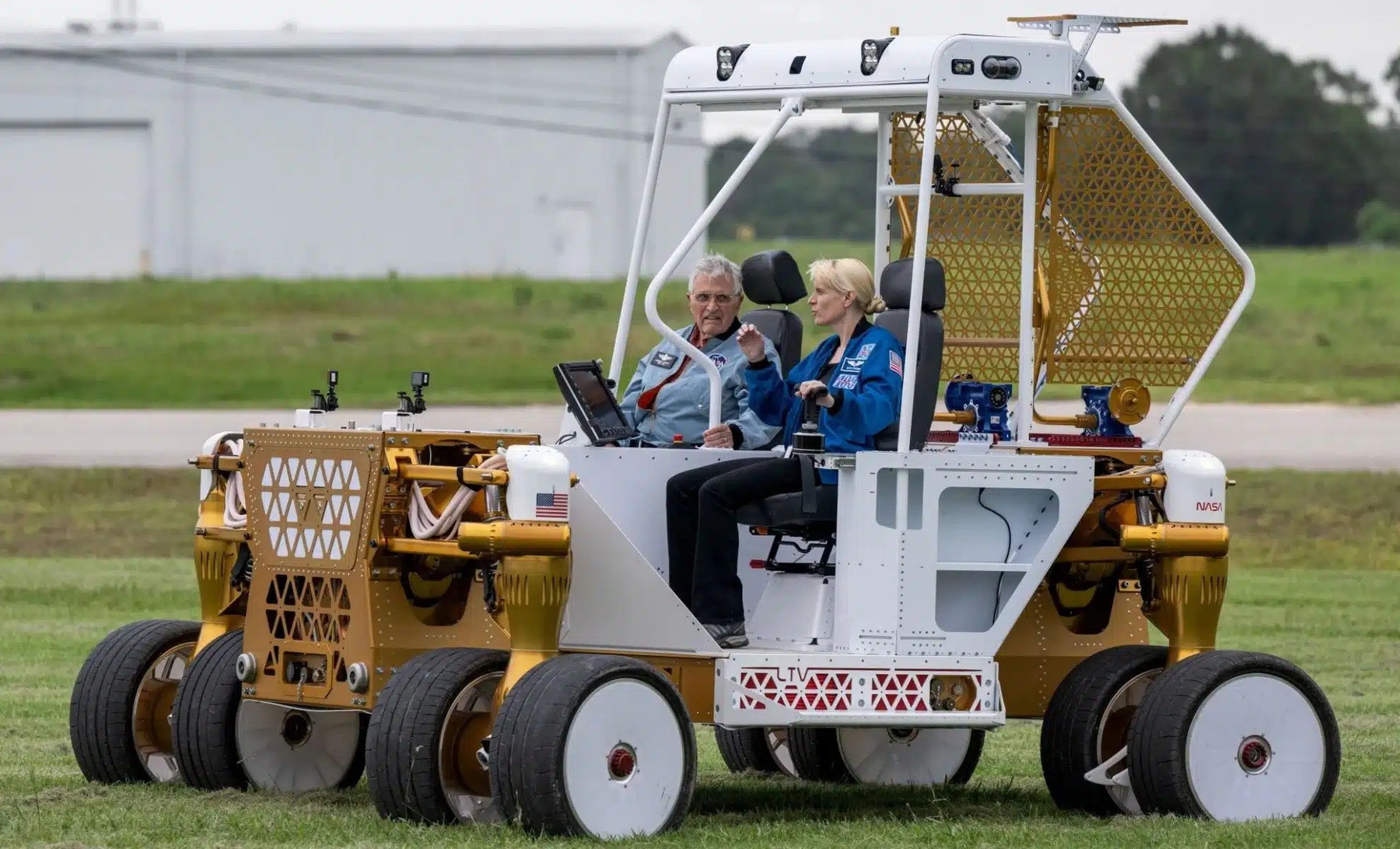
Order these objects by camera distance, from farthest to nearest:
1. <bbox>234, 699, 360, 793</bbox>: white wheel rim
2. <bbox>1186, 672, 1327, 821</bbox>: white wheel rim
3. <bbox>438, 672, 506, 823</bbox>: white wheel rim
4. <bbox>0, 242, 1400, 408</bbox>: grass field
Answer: <bbox>0, 242, 1400, 408</bbox>: grass field → <bbox>234, 699, 360, 793</bbox>: white wheel rim → <bbox>1186, 672, 1327, 821</bbox>: white wheel rim → <bbox>438, 672, 506, 823</bbox>: white wheel rim

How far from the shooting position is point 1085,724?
898cm

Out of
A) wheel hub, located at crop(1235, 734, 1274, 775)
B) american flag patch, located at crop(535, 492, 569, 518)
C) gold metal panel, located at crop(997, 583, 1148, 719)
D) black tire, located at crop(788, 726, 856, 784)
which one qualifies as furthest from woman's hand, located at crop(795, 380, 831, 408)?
black tire, located at crop(788, 726, 856, 784)

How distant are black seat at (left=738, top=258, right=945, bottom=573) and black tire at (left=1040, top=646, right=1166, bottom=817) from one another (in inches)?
41.4

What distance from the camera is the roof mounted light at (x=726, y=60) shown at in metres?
9.08

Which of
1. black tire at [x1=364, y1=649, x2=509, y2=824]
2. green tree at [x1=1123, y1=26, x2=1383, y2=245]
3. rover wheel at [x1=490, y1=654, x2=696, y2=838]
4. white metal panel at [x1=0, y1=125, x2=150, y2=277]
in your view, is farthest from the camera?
green tree at [x1=1123, y1=26, x2=1383, y2=245]

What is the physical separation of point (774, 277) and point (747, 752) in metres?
2.13

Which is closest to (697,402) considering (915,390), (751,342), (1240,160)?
(751,342)

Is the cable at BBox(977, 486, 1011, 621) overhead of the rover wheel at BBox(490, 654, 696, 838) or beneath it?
overhead

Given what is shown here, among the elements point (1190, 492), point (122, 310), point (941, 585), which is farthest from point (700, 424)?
point (122, 310)

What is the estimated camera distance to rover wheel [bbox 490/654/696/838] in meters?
7.77

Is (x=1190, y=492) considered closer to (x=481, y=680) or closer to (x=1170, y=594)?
(x=1170, y=594)

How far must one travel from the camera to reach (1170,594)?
29.5ft

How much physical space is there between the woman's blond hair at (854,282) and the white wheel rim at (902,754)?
2009 mm

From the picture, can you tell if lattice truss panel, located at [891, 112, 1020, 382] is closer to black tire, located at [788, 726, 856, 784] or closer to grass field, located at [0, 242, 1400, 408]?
black tire, located at [788, 726, 856, 784]
